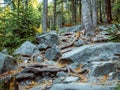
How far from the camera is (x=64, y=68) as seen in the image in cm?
966

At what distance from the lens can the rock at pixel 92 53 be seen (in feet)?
33.6

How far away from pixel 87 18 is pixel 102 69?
5409 millimetres

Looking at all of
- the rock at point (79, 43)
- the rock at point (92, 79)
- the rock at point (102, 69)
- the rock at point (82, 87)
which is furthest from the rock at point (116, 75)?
the rock at point (79, 43)

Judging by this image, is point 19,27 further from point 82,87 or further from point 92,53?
point 82,87

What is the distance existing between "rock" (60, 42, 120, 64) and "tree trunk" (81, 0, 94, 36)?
3.19 metres

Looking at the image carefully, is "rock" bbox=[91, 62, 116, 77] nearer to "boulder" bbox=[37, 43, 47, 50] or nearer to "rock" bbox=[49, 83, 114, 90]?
"rock" bbox=[49, 83, 114, 90]

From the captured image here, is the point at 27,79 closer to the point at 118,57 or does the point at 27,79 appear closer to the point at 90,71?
the point at 90,71

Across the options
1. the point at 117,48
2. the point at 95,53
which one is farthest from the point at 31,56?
Result: the point at 117,48

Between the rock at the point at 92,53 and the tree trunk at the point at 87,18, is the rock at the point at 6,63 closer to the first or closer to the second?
the rock at the point at 92,53

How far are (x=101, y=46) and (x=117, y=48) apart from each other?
636 millimetres

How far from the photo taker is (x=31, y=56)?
39.0 ft

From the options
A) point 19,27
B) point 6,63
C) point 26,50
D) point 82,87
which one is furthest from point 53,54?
point 19,27

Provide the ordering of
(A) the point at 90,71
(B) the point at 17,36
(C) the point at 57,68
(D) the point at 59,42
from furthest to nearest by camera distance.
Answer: (B) the point at 17,36
(D) the point at 59,42
(C) the point at 57,68
(A) the point at 90,71

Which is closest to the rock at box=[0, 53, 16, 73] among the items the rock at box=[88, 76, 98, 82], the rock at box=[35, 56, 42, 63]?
the rock at box=[35, 56, 42, 63]
